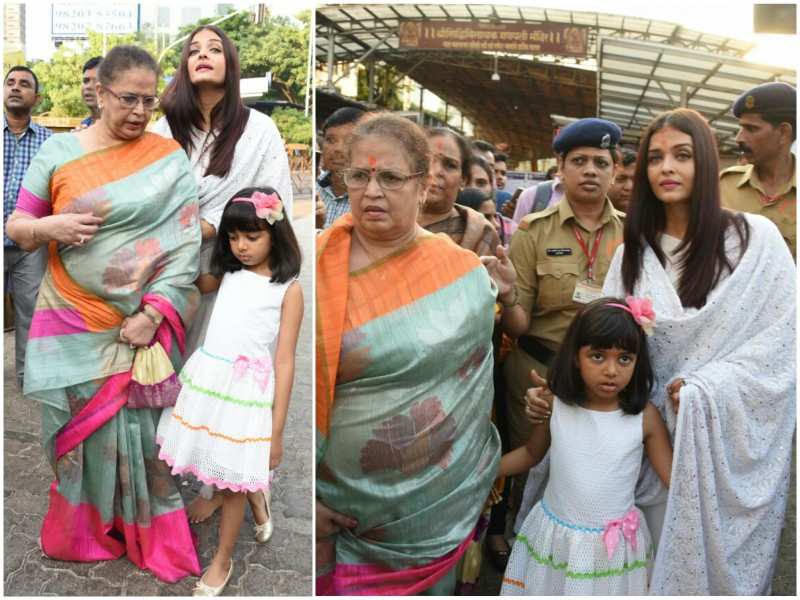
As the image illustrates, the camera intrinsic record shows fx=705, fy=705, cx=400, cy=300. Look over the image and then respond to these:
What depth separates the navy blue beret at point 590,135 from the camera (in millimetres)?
2660

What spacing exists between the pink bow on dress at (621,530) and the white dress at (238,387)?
A: 1061mm

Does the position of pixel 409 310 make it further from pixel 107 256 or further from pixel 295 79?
pixel 107 256

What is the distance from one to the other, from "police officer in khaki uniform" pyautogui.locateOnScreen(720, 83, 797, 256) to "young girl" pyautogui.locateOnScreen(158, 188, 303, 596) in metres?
2.17

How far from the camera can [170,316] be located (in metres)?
2.38

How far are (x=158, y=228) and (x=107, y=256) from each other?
19 cm

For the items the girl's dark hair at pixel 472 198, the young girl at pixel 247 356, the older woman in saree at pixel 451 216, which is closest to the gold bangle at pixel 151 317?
the young girl at pixel 247 356

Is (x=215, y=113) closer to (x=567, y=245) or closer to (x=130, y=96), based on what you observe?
(x=130, y=96)

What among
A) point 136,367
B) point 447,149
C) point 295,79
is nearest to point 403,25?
point 447,149

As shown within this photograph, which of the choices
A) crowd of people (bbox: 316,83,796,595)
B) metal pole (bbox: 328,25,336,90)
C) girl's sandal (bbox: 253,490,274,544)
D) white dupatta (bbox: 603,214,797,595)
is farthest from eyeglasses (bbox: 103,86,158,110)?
white dupatta (bbox: 603,214,797,595)

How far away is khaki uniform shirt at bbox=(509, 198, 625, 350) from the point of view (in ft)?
8.62

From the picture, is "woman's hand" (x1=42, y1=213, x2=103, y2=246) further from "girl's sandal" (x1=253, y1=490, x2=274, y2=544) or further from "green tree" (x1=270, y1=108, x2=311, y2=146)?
"girl's sandal" (x1=253, y1=490, x2=274, y2=544)

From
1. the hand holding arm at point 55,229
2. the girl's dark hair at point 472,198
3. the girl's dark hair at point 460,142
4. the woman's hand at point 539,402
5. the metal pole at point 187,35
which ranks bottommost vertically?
the woman's hand at point 539,402

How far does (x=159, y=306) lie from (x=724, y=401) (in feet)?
Answer: 5.99

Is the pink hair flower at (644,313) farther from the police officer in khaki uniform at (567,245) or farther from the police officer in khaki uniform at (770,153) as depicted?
the police officer in khaki uniform at (770,153)
